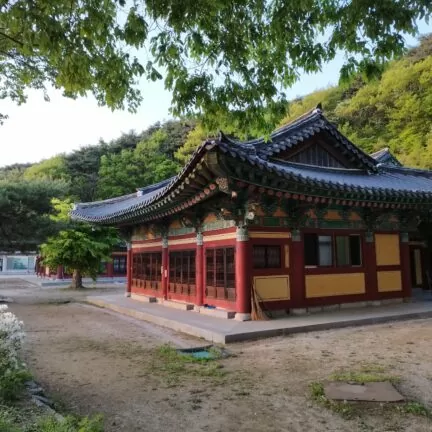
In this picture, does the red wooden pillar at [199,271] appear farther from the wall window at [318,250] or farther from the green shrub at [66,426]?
the green shrub at [66,426]

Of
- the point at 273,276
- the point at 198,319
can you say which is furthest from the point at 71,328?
the point at 273,276

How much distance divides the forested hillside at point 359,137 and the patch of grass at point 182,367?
25.5m

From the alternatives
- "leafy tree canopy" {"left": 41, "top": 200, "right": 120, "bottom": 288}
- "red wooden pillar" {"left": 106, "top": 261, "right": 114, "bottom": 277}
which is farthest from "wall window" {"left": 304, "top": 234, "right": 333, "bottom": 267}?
→ "red wooden pillar" {"left": 106, "top": 261, "right": 114, "bottom": 277}

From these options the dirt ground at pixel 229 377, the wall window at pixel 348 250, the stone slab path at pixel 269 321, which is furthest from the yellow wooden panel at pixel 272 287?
the wall window at pixel 348 250

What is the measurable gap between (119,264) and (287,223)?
29840mm

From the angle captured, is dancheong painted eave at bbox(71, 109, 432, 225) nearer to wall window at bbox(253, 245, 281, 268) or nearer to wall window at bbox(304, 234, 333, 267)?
wall window at bbox(304, 234, 333, 267)

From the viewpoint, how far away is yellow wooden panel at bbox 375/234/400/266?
13797 mm

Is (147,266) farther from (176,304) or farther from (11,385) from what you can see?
(11,385)

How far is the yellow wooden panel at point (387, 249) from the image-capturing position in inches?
543

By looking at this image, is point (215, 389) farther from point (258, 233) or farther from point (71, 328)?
point (71, 328)

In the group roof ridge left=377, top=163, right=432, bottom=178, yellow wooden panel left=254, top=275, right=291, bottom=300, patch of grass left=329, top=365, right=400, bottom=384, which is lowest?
patch of grass left=329, top=365, right=400, bottom=384

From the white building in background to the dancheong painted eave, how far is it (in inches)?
1584

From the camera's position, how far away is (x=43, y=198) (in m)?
20.0

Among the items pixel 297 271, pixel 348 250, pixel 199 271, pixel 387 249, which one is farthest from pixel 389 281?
pixel 199 271
